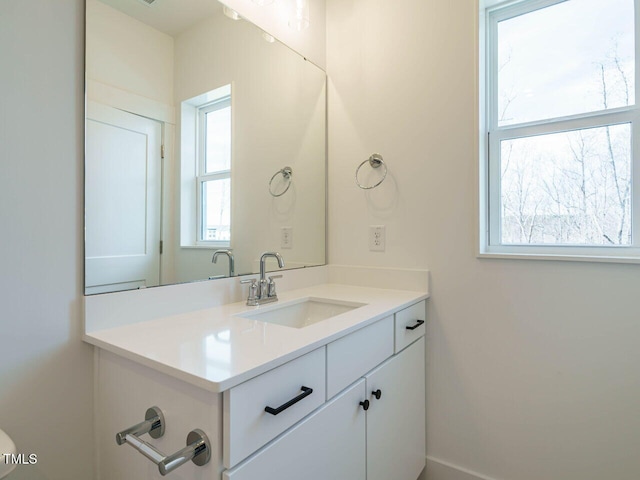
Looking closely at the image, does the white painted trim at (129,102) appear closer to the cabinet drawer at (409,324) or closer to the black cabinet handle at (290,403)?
the black cabinet handle at (290,403)

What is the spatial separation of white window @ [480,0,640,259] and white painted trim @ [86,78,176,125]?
48.9 inches

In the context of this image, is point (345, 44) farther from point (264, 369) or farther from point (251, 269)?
point (264, 369)

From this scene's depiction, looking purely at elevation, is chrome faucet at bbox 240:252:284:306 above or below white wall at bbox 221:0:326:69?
below

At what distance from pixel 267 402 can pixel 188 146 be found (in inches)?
34.8

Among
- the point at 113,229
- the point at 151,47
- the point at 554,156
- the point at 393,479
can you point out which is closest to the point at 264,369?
the point at 113,229

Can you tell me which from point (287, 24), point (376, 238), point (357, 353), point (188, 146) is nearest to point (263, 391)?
point (357, 353)

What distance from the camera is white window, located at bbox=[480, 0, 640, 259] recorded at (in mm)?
1265

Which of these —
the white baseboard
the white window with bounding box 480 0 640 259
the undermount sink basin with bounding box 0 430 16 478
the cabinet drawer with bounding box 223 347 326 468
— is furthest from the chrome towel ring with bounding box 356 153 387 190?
the undermount sink basin with bounding box 0 430 16 478

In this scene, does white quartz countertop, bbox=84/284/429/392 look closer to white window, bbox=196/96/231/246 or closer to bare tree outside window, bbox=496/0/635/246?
white window, bbox=196/96/231/246

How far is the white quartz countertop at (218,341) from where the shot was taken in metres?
0.69

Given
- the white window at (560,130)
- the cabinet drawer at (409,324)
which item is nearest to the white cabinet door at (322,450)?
the cabinet drawer at (409,324)

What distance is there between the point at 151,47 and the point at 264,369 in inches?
40.4

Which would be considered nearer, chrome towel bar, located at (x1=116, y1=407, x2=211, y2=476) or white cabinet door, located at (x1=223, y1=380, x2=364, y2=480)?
chrome towel bar, located at (x1=116, y1=407, x2=211, y2=476)

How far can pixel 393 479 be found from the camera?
126 cm
